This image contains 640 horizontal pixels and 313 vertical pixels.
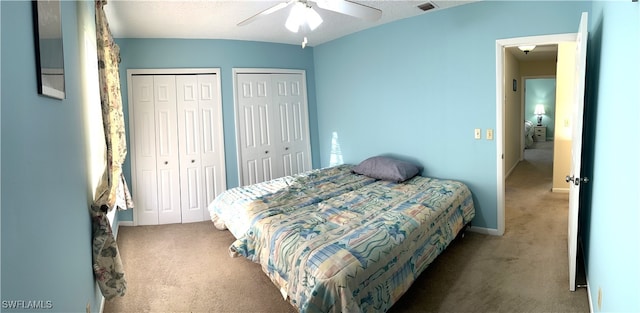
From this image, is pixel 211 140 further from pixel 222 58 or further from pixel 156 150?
pixel 222 58

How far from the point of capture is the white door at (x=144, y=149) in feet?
13.3

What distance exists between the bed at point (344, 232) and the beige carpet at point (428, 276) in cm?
22

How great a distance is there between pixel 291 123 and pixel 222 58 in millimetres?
1284

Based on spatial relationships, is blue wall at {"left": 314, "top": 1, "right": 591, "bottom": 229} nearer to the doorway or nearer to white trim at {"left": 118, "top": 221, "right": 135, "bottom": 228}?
the doorway

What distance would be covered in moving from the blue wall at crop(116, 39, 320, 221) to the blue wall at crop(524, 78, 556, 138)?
29.6 ft

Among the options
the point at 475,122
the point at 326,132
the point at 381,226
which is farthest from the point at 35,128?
the point at 326,132

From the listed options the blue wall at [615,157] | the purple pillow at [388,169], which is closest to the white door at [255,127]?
the purple pillow at [388,169]

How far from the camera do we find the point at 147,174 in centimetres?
416

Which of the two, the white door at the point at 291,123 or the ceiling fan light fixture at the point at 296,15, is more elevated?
the ceiling fan light fixture at the point at 296,15

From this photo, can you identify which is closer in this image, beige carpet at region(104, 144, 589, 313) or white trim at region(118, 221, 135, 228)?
beige carpet at region(104, 144, 589, 313)

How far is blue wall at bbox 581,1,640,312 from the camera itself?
1.25 m

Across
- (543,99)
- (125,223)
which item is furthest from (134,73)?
(543,99)

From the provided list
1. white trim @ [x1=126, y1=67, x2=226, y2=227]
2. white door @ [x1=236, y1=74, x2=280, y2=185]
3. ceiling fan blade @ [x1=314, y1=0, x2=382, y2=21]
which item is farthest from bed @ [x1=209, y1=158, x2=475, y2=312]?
ceiling fan blade @ [x1=314, y1=0, x2=382, y2=21]

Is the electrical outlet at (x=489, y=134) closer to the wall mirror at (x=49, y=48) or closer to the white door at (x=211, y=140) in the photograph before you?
the white door at (x=211, y=140)
